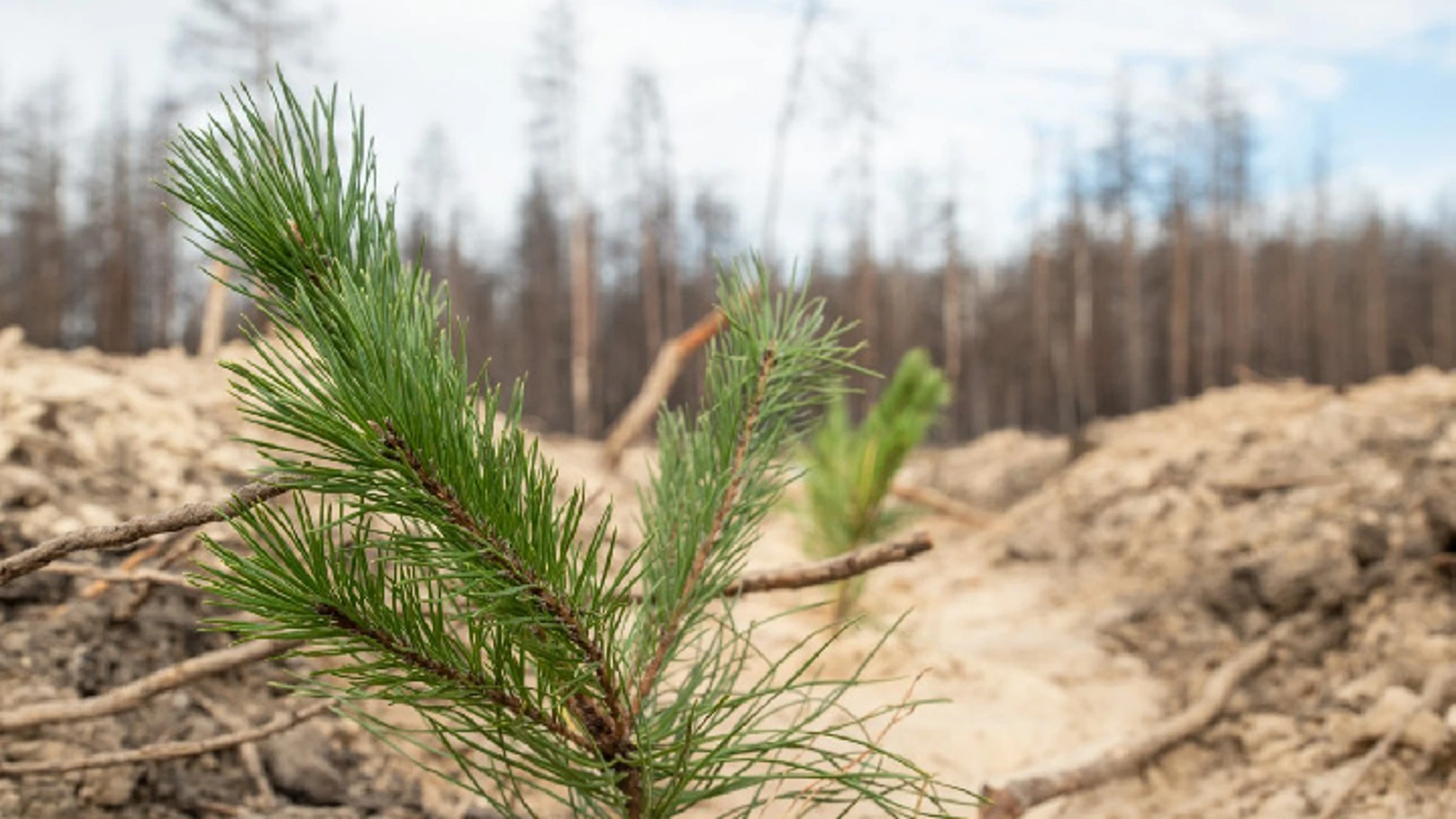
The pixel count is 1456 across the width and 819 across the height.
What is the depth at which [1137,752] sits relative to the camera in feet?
10.7

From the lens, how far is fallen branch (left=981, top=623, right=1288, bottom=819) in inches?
88.2

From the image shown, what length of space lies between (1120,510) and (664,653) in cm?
664

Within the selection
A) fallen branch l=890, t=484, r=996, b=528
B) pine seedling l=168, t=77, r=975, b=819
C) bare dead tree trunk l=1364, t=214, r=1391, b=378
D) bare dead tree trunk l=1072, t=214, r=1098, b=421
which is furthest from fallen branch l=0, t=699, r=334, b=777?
bare dead tree trunk l=1364, t=214, r=1391, b=378

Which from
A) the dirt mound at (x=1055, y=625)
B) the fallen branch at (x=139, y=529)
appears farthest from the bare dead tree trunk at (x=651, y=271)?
the fallen branch at (x=139, y=529)

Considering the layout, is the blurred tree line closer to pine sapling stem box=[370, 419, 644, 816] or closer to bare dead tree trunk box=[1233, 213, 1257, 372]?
bare dead tree trunk box=[1233, 213, 1257, 372]

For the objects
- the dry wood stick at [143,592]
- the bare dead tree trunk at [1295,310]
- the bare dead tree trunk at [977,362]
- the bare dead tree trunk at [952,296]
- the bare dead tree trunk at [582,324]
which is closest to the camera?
the dry wood stick at [143,592]

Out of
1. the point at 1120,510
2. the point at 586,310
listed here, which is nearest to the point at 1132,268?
the point at 586,310

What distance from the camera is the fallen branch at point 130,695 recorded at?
2.02 metres

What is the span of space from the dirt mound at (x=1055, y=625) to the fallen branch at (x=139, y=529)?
2.08 ft

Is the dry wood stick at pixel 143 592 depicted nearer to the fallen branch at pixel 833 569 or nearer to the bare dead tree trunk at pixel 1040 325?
the fallen branch at pixel 833 569

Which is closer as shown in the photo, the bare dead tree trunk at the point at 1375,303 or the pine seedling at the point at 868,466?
the pine seedling at the point at 868,466

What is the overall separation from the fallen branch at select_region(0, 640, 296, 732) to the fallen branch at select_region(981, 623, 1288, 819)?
1.63m

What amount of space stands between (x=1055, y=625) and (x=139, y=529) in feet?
17.8

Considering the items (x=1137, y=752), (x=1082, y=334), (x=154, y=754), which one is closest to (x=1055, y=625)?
(x=1137, y=752)
